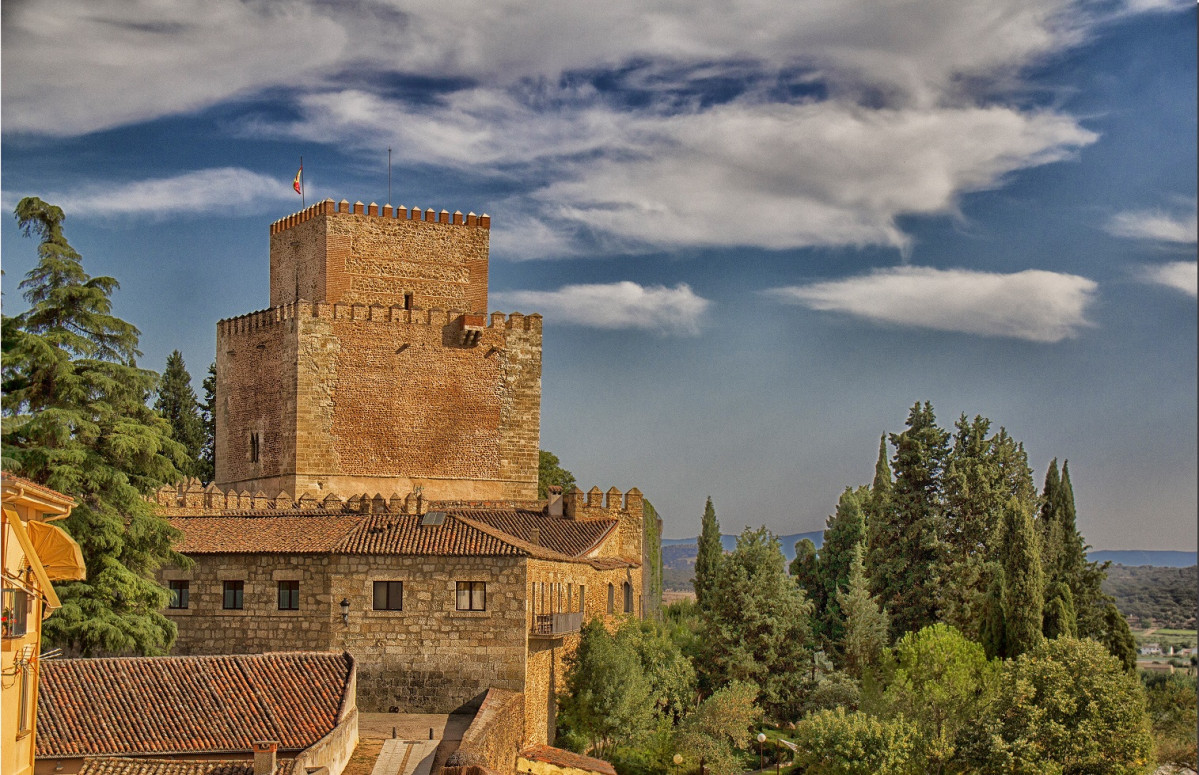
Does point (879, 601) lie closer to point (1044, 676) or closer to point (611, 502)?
point (611, 502)

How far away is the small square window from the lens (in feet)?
92.9

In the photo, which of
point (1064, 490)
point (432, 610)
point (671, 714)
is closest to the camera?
point (432, 610)

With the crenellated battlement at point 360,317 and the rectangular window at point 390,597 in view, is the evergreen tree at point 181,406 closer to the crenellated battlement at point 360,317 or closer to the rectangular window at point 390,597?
the crenellated battlement at point 360,317

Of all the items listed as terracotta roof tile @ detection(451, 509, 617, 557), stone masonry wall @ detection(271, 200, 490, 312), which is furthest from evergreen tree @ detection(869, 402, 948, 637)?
stone masonry wall @ detection(271, 200, 490, 312)

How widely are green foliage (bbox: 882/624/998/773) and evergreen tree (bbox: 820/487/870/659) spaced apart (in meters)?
7.94

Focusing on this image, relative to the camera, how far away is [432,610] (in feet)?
91.0

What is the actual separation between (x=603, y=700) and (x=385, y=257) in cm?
1924

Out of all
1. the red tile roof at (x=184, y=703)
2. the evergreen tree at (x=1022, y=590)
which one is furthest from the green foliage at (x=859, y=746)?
the red tile roof at (x=184, y=703)

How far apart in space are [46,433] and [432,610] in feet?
26.5

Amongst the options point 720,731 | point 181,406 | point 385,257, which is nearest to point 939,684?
point 720,731

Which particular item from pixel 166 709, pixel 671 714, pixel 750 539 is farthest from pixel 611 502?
pixel 166 709

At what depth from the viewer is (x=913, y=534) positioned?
42094 mm

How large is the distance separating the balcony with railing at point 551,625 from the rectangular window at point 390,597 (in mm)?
2637

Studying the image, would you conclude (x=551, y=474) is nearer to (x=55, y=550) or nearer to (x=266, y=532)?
(x=266, y=532)
